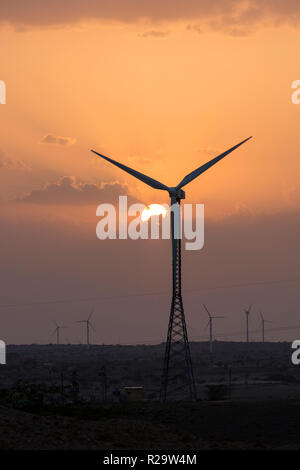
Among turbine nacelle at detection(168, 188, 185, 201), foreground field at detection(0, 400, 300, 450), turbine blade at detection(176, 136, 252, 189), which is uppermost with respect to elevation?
turbine blade at detection(176, 136, 252, 189)

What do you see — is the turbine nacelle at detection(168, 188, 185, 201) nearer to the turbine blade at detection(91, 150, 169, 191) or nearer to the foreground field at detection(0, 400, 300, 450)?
the turbine blade at detection(91, 150, 169, 191)

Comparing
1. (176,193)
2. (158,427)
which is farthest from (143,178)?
(158,427)

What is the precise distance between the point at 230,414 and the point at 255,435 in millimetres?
6302

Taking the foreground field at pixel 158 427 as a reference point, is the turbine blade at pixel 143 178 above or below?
above

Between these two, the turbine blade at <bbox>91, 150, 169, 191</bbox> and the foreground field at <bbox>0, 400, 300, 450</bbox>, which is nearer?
the foreground field at <bbox>0, 400, 300, 450</bbox>

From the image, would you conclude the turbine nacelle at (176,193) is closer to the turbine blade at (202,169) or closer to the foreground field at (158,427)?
the turbine blade at (202,169)

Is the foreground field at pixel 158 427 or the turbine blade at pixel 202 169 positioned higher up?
the turbine blade at pixel 202 169

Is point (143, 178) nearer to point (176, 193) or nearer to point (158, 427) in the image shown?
point (176, 193)

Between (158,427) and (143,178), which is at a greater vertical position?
(143,178)

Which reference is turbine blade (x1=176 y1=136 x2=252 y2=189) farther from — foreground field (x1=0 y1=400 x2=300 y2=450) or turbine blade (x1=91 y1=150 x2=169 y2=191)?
foreground field (x1=0 y1=400 x2=300 y2=450)

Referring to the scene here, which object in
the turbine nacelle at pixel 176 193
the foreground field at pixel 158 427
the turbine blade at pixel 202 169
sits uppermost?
the turbine blade at pixel 202 169

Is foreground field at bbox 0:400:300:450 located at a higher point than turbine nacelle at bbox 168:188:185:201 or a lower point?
lower

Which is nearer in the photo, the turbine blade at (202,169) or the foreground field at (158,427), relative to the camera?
the foreground field at (158,427)
